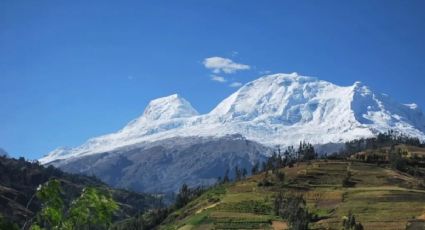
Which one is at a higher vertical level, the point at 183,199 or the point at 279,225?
the point at 183,199

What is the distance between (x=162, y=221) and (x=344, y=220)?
2607 inches

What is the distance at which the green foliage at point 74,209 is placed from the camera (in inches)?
479

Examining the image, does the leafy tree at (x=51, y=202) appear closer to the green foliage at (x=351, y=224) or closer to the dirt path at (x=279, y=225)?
the green foliage at (x=351, y=224)

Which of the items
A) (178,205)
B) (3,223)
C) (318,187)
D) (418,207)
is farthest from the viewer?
(178,205)

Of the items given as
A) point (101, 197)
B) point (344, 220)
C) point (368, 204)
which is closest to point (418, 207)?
point (368, 204)

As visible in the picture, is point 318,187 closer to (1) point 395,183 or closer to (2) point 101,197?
(1) point 395,183

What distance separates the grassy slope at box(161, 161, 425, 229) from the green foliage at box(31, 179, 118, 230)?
91669mm

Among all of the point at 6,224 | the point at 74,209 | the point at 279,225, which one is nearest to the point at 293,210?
the point at 279,225

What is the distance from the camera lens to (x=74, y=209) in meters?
12.5

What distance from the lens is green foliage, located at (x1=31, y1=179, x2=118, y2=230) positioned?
12.2m

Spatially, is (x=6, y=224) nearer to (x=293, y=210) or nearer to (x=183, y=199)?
(x=293, y=210)

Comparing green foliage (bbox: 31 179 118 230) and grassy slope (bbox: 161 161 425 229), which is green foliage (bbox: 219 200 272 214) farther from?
green foliage (bbox: 31 179 118 230)

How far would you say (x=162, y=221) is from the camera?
156750mm

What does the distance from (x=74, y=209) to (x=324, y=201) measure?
12113 cm
